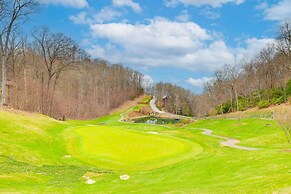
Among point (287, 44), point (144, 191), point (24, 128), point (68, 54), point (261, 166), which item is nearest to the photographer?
point (144, 191)

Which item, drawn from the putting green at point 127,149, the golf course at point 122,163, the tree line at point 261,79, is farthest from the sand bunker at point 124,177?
the tree line at point 261,79

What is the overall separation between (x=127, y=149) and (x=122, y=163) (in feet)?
11.2

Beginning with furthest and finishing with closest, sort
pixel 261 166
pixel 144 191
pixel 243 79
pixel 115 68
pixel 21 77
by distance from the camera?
pixel 115 68, pixel 243 79, pixel 21 77, pixel 261 166, pixel 144 191

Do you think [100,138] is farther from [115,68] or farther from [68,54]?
[115,68]

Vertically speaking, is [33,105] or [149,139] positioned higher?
[33,105]

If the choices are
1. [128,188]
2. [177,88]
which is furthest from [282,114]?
[177,88]

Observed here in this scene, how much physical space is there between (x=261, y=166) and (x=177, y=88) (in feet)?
516

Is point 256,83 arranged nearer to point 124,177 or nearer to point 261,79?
point 261,79

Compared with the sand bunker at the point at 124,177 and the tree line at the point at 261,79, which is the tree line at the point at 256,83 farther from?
the sand bunker at the point at 124,177

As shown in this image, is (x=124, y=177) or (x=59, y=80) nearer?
(x=124, y=177)

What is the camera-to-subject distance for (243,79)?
369 feet

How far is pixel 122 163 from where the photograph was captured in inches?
1071

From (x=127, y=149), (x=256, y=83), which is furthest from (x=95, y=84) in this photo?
(x=127, y=149)

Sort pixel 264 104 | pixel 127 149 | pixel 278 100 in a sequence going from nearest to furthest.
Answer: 1. pixel 127 149
2. pixel 278 100
3. pixel 264 104
